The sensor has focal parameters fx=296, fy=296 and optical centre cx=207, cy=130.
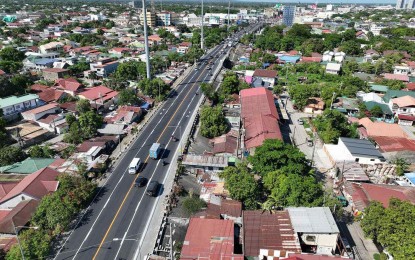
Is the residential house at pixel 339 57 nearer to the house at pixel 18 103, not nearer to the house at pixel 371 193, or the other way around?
the house at pixel 371 193

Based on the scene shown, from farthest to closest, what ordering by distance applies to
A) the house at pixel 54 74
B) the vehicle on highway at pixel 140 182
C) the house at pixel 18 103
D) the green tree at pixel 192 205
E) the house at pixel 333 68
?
the house at pixel 333 68
the house at pixel 54 74
the house at pixel 18 103
the vehicle on highway at pixel 140 182
the green tree at pixel 192 205

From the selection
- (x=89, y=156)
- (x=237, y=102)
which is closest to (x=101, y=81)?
(x=237, y=102)

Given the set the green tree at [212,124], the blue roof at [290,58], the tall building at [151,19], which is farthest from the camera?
the tall building at [151,19]

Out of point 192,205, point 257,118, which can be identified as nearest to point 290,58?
point 257,118

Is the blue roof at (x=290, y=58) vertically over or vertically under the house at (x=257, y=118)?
over

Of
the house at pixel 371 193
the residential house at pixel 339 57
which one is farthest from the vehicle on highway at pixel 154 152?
the residential house at pixel 339 57
